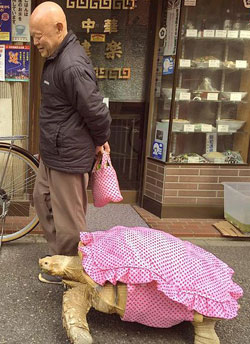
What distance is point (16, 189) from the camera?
4.70 metres

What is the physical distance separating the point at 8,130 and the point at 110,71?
1.47m

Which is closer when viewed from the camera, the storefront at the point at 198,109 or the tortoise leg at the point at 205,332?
the tortoise leg at the point at 205,332

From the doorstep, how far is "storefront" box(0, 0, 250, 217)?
104 millimetres

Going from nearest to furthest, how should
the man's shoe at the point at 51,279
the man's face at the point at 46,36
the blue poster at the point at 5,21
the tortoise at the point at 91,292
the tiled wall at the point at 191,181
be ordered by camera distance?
the tortoise at the point at 91,292
the man's face at the point at 46,36
the man's shoe at the point at 51,279
the blue poster at the point at 5,21
the tiled wall at the point at 191,181

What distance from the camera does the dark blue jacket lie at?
122 inches

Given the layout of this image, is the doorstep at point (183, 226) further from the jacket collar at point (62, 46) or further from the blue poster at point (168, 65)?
the jacket collar at point (62, 46)

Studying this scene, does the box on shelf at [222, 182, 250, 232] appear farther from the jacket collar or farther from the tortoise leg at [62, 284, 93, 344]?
the jacket collar

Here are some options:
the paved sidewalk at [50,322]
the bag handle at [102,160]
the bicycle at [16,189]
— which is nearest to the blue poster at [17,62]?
the bicycle at [16,189]

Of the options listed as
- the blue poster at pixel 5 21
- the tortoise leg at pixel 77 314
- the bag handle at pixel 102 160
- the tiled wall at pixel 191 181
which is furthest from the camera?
the tiled wall at pixel 191 181

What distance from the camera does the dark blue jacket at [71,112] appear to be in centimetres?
311

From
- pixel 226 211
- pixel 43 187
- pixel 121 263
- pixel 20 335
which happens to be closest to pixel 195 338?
pixel 121 263

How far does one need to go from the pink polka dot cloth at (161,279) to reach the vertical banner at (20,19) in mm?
2692

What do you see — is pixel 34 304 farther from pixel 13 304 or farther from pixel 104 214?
pixel 104 214

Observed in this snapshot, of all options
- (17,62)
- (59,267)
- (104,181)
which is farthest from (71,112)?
(17,62)
